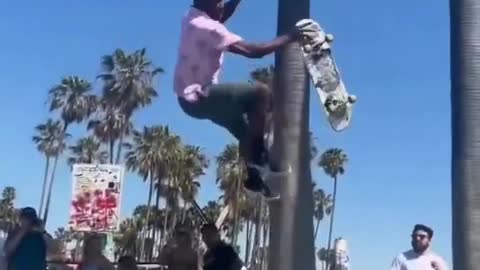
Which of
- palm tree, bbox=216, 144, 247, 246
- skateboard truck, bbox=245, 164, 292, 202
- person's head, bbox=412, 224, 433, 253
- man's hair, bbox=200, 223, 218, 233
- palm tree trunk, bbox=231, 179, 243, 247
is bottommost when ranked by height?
man's hair, bbox=200, 223, 218, 233

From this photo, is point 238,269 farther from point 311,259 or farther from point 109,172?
point 109,172

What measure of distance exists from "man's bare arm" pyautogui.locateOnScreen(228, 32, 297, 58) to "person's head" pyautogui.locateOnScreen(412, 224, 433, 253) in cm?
286

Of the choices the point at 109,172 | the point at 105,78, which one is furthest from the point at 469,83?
the point at 105,78

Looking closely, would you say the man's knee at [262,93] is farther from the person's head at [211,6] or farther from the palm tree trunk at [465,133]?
the palm tree trunk at [465,133]

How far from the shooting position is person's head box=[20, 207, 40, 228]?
8.12 metres

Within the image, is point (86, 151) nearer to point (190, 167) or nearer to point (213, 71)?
point (190, 167)

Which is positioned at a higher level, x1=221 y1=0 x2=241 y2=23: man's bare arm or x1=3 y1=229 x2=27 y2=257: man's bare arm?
x1=221 y1=0 x2=241 y2=23: man's bare arm

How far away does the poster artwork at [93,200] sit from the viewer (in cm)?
880

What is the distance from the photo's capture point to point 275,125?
6.98 metres

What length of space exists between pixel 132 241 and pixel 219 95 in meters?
59.0

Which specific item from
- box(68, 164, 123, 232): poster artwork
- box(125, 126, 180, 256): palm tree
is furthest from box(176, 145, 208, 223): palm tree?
box(68, 164, 123, 232): poster artwork

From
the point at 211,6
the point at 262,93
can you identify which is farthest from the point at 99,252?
the point at 211,6

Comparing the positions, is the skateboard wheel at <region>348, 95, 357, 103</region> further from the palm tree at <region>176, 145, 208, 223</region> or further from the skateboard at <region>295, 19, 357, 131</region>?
the palm tree at <region>176, 145, 208, 223</region>

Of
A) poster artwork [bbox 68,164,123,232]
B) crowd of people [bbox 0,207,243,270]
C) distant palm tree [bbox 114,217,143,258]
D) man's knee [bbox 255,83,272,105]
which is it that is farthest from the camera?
distant palm tree [bbox 114,217,143,258]
